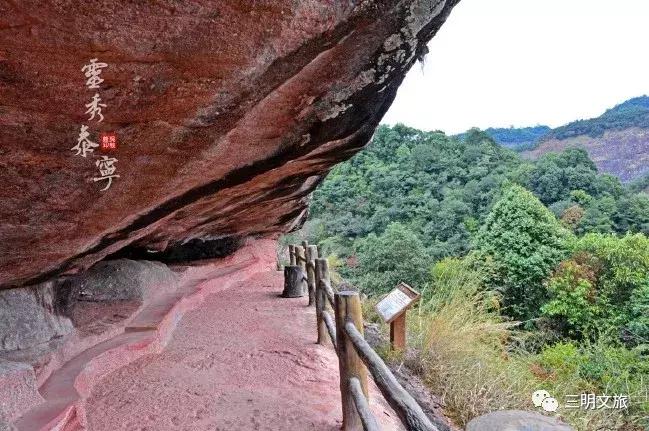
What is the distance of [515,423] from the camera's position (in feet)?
4.69

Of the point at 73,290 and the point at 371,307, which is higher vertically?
the point at 73,290

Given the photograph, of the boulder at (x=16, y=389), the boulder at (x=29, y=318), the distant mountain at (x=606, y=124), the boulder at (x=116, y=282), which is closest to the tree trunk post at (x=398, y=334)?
the boulder at (x=116, y=282)

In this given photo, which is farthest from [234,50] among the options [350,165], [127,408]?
[350,165]

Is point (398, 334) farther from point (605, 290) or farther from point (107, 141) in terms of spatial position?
point (605, 290)

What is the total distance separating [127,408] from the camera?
3098mm

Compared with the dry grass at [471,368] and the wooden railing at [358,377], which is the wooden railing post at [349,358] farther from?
the dry grass at [471,368]

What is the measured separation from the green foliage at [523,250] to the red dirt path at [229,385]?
8165 millimetres

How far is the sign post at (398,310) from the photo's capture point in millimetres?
4269

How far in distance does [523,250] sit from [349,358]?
1029 centimetres

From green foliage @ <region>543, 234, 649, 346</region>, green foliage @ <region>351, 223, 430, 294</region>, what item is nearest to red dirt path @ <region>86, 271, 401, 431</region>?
green foliage @ <region>543, 234, 649, 346</region>

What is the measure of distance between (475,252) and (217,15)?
12.3 m

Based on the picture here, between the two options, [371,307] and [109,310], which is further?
[371,307]

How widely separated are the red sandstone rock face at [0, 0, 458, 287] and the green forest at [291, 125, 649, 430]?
8.09 feet

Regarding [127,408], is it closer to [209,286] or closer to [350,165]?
[209,286]
